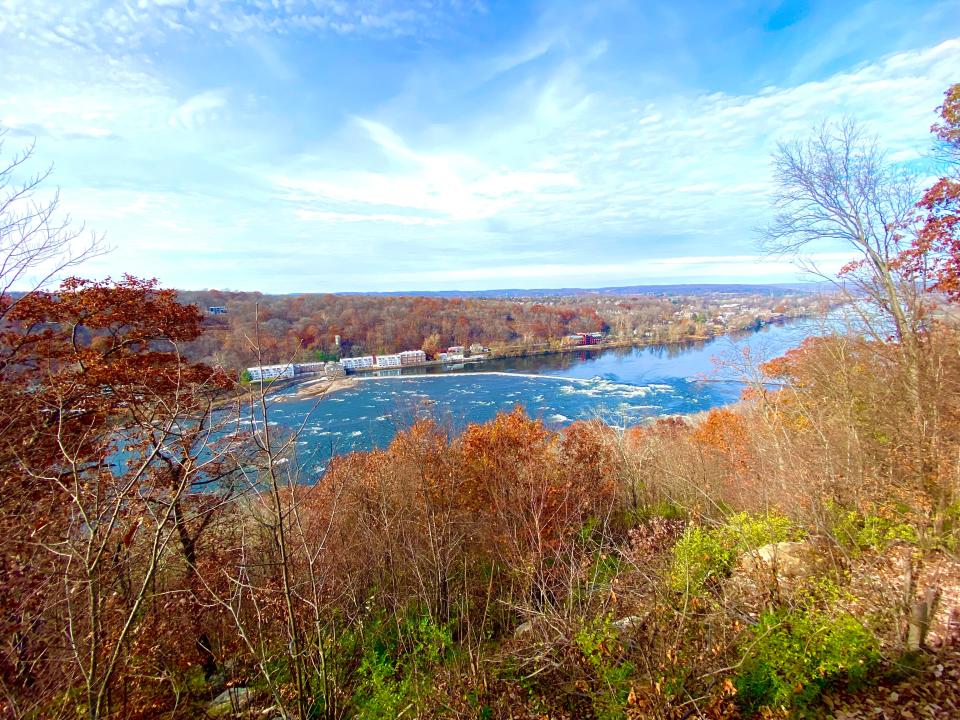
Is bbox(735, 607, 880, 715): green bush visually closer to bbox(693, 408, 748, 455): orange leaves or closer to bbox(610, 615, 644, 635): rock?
bbox(610, 615, 644, 635): rock

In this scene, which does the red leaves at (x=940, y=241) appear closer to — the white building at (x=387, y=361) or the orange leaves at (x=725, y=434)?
the orange leaves at (x=725, y=434)

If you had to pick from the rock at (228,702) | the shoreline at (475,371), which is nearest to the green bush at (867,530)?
the rock at (228,702)

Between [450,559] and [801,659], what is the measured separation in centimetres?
386

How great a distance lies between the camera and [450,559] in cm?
575

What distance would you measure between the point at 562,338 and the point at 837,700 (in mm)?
51599

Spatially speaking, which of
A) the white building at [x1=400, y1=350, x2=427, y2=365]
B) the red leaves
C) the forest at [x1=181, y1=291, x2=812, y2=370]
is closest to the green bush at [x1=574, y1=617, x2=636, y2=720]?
the red leaves

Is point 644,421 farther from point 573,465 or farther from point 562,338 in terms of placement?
point 562,338

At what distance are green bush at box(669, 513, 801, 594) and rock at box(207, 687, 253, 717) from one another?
4247 millimetres

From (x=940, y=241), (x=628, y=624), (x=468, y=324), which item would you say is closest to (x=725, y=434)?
(x=940, y=241)

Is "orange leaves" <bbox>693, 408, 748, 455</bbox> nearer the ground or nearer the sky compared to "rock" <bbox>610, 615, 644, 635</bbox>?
nearer the ground

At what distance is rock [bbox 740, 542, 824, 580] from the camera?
13.1ft

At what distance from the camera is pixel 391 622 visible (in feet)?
19.0

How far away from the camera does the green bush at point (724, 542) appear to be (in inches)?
184

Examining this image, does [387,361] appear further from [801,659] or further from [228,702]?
[801,659]
